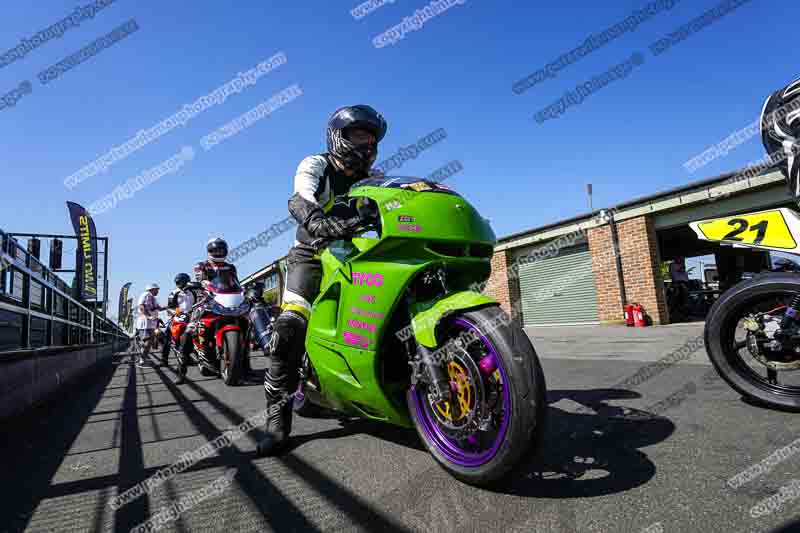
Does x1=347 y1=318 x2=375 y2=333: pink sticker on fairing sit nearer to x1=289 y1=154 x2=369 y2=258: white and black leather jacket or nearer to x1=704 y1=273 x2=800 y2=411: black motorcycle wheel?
x1=289 y1=154 x2=369 y2=258: white and black leather jacket

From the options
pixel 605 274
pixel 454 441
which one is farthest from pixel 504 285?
pixel 454 441

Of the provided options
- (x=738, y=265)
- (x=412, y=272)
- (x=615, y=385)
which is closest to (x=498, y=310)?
(x=412, y=272)

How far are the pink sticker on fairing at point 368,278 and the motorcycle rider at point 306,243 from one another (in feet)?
1.38

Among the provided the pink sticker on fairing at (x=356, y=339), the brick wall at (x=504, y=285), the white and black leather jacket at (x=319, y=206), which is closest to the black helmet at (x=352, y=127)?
the white and black leather jacket at (x=319, y=206)

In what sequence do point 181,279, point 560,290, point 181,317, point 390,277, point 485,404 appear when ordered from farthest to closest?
point 560,290, point 181,279, point 181,317, point 390,277, point 485,404

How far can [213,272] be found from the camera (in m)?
6.39

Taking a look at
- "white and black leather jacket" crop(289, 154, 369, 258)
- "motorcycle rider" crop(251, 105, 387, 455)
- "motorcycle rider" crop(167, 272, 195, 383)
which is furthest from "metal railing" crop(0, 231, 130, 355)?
"white and black leather jacket" crop(289, 154, 369, 258)

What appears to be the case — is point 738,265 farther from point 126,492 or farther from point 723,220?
point 126,492

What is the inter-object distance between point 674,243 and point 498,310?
19571 mm

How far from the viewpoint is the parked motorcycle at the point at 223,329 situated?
5512mm

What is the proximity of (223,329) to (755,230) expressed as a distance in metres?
5.66

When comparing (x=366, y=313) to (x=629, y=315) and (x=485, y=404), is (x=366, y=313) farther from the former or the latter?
(x=629, y=315)

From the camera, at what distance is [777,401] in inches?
103

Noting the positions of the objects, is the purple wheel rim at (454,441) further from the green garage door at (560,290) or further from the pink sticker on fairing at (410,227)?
the green garage door at (560,290)
